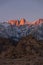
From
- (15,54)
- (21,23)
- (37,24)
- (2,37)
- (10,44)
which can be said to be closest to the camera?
(15,54)

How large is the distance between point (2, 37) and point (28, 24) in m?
13.1

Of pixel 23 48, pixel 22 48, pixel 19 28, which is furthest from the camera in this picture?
pixel 19 28

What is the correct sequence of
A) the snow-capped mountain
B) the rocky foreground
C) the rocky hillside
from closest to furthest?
the rocky foreground < the rocky hillside < the snow-capped mountain

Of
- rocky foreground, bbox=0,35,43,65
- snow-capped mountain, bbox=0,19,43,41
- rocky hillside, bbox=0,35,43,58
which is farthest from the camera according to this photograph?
snow-capped mountain, bbox=0,19,43,41

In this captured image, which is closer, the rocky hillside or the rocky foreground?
the rocky foreground

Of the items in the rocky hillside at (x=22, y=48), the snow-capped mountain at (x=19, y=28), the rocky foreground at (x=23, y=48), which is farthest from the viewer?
the snow-capped mountain at (x=19, y=28)

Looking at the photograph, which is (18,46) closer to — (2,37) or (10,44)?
(10,44)

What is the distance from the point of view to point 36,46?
33125 mm

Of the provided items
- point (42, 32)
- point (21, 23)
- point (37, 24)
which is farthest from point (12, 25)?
point (42, 32)

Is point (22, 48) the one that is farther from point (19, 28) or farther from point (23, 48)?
point (19, 28)

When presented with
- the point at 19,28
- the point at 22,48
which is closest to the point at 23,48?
Answer: the point at 22,48

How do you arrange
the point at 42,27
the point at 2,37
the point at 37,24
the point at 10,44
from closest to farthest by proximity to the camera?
the point at 10,44 < the point at 2,37 < the point at 42,27 < the point at 37,24

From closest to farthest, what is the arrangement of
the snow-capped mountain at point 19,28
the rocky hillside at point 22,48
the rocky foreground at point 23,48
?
the rocky foreground at point 23,48, the rocky hillside at point 22,48, the snow-capped mountain at point 19,28

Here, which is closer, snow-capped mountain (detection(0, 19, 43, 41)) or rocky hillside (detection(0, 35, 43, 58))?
rocky hillside (detection(0, 35, 43, 58))
